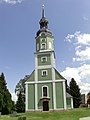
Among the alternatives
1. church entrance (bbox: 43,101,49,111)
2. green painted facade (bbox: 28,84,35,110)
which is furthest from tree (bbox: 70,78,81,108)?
green painted facade (bbox: 28,84,35,110)

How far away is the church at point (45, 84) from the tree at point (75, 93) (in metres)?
23.4

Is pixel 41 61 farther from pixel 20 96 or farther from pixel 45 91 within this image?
pixel 20 96

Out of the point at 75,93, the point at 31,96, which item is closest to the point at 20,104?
the point at 31,96

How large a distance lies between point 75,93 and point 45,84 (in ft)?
87.0

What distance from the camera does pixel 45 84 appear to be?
37.2 metres

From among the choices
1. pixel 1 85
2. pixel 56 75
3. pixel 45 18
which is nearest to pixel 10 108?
pixel 1 85

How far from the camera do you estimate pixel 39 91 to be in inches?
1459

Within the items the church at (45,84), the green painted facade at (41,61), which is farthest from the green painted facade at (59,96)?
the green painted facade at (41,61)

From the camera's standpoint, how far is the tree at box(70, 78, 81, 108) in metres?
60.3

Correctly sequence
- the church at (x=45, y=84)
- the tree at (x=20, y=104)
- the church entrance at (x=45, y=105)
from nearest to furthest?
the church at (x=45, y=84), the church entrance at (x=45, y=105), the tree at (x=20, y=104)

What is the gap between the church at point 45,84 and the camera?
118 feet

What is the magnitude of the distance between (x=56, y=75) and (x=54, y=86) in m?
2.05

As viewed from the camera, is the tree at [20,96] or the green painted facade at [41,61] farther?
the tree at [20,96]

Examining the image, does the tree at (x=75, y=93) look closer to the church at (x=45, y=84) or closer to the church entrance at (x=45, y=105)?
the church at (x=45, y=84)
